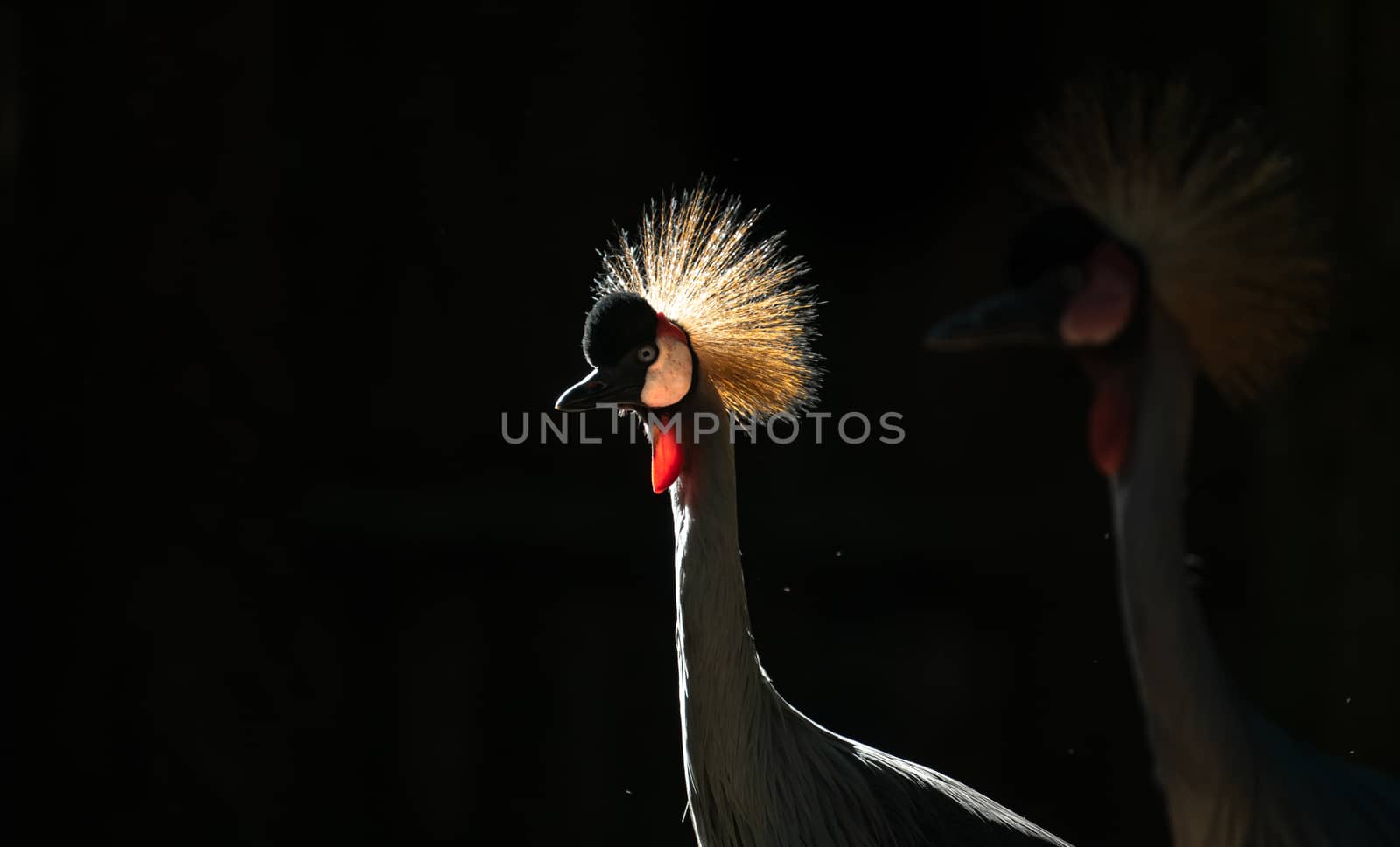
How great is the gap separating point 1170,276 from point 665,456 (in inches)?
26.8

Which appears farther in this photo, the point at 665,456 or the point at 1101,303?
the point at 665,456

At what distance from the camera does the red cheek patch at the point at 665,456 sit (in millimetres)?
1706

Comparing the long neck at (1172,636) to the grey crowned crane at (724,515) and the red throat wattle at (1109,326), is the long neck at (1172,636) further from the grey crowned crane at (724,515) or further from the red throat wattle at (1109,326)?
the grey crowned crane at (724,515)

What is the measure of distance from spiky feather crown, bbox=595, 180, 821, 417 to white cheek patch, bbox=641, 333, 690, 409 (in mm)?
39

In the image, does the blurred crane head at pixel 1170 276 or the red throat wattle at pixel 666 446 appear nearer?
the blurred crane head at pixel 1170 276

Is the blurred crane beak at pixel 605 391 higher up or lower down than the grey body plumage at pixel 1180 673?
higher up

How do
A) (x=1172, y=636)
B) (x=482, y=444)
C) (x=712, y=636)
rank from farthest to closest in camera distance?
1. (x=482, y=444)
2. (x=712, y=636)
3. (x=1172, y=636)

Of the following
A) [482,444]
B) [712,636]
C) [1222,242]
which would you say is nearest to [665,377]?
[712,636]

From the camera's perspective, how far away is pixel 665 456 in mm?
1713

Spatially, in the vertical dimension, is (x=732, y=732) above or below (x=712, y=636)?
below

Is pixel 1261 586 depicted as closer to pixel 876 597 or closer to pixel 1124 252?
pixel 876 597

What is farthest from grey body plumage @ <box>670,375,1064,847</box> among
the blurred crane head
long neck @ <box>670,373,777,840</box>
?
the blurred crane head

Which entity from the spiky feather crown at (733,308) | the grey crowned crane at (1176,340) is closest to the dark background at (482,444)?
the spiky feather crown at (733,308)

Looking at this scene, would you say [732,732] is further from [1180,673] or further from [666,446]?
[1180,673]
